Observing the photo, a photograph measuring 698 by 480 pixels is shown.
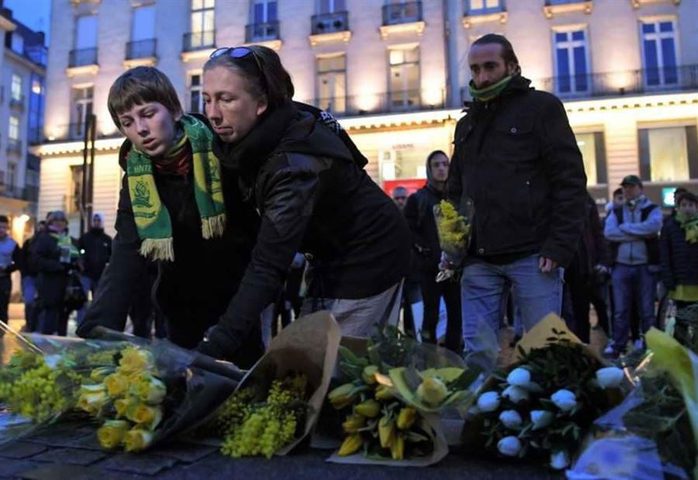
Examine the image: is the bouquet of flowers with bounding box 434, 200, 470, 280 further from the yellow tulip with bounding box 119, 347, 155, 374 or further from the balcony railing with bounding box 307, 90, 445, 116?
the balcony railing with bounding box 307, 90, 445, 116

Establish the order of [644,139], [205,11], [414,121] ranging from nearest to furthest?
1. [644,139]
2. [414,121]
3. [205,11]

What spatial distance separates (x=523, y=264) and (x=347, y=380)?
4.54ft

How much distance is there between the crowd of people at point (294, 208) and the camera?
1741mm

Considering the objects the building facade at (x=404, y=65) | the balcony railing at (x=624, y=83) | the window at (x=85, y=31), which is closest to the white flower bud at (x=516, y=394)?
the building facade at (x=404, y=65)

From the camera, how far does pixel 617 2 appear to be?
64.1 ft

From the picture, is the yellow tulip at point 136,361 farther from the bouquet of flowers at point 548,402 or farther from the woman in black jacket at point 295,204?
the bouquet of flowers at point 548,402

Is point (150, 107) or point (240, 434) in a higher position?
point (150, 107)

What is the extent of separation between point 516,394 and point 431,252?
408cm

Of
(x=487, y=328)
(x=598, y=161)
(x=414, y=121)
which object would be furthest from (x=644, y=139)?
(x=487, y=328)

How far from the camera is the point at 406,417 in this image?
120cm

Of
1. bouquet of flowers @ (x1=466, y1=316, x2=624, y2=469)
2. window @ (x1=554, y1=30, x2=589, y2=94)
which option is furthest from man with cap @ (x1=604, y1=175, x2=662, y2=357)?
window @ (x1=554, y1=30, x2=589, y2=94)

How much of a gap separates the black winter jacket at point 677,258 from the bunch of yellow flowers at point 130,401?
16.7 ft

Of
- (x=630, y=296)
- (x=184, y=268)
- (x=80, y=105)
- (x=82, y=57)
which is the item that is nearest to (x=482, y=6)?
(x=82, y=57)

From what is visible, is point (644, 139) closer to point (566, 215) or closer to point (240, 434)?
point (566, 215)
